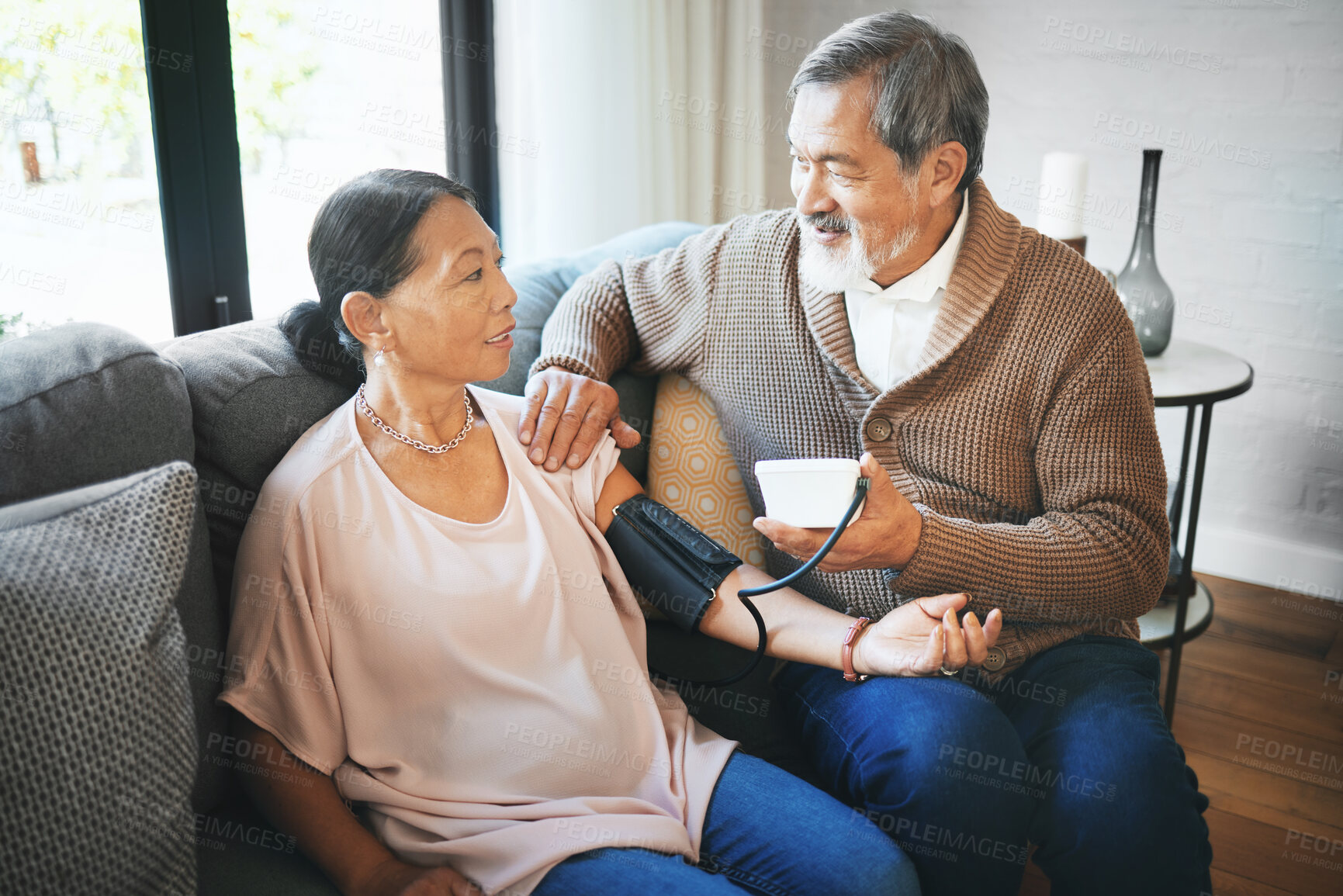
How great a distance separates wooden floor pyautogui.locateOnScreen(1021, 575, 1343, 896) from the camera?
1.65 m

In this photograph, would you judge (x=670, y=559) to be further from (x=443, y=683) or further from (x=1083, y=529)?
(x=1083, y=529)

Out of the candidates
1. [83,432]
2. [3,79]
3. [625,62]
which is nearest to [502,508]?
[83,432]

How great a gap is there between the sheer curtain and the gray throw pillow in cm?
173

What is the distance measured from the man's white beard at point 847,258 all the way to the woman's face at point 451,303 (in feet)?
1.47

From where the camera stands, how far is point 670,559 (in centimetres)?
127

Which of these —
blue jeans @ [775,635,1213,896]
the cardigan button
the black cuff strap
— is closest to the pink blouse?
the black cuff strap

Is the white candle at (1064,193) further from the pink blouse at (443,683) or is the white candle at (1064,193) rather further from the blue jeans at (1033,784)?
the pink blouse at (443,683)

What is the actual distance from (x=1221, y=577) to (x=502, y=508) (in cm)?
218

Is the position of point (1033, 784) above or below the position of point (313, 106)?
below

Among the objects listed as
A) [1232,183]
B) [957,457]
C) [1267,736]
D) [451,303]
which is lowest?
[1267,736]

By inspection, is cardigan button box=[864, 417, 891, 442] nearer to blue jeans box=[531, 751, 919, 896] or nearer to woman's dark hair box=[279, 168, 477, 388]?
blue jeans box=[531, 751, 919, 896]

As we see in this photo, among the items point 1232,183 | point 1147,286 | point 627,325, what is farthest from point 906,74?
point 1232,183

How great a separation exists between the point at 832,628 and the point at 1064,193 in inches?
49.5

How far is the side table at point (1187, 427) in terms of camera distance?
1859mm
